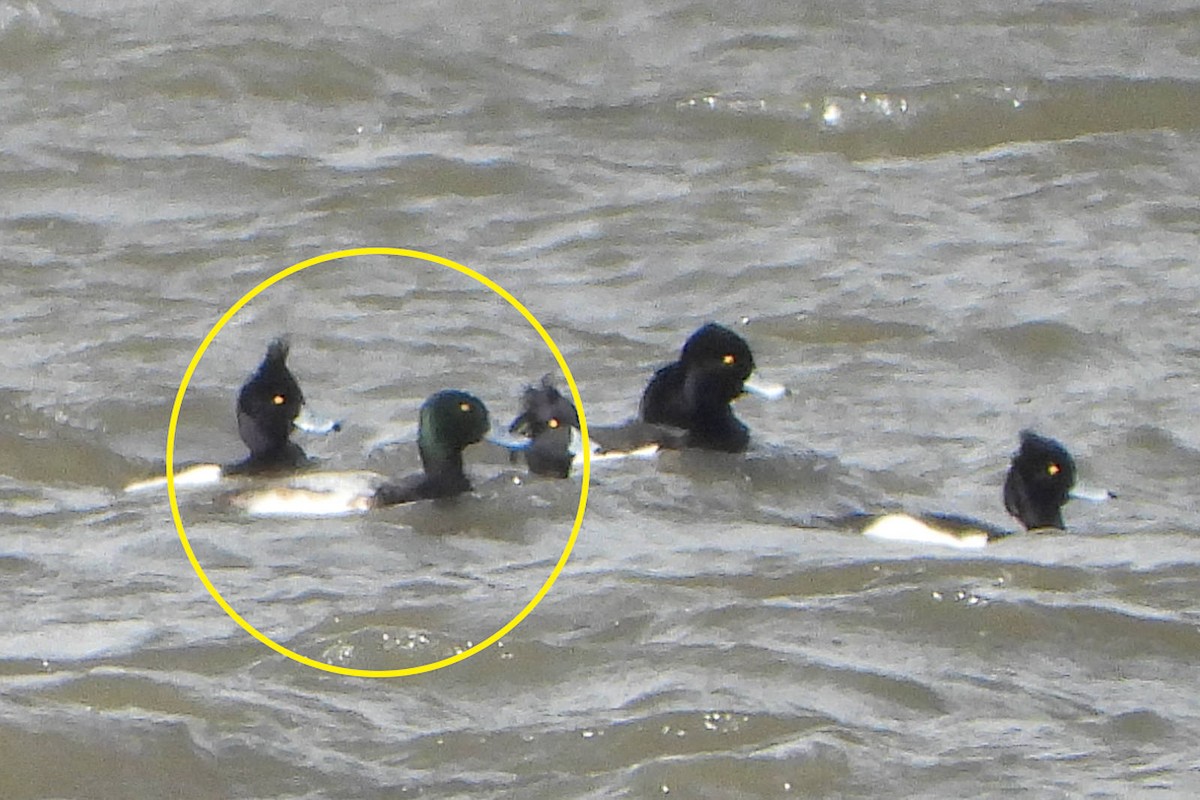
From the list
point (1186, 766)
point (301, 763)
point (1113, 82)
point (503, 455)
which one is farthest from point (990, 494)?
point (1113, 82)

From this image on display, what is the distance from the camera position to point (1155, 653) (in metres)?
7.18

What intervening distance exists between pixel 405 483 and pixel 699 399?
4.67 feet

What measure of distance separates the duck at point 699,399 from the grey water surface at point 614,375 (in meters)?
0.16

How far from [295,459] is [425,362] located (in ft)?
4.46

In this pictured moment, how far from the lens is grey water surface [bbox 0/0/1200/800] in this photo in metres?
6.53

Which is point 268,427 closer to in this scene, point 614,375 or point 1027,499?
point 614,375

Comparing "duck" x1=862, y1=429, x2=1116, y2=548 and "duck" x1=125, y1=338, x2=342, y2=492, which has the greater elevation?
"duck" x1=125, y1=338, x2=342, y2=492

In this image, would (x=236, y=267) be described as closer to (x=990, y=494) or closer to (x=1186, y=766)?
(x=990, y=494)

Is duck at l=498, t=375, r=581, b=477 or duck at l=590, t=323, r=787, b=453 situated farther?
duck at l=590, t=323, r=787, b=453

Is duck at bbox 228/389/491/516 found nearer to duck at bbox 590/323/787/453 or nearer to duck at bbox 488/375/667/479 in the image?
duck at bbox 488/375/667/479

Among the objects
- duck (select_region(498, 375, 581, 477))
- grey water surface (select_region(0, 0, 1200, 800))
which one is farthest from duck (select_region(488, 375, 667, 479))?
grey water surface (select_region(0, 0, 1200, 800))

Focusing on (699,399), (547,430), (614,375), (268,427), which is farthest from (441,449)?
(614,375)

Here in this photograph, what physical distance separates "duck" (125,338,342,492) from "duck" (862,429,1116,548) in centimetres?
226

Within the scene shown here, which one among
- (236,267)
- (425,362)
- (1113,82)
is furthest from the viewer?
(1113,82)
